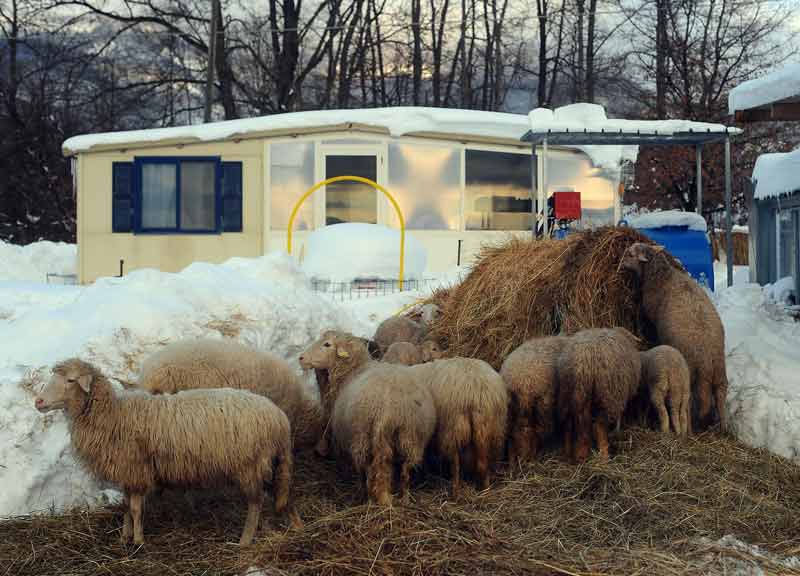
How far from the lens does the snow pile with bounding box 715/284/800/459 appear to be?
7.08 m

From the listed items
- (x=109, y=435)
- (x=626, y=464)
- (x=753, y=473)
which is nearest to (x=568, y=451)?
(x=626, y=464)

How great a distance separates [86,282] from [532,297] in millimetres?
11617

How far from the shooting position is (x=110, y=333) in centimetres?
693

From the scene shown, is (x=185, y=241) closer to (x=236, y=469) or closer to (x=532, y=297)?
(x=532, y=297)

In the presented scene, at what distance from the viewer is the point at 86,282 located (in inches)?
674

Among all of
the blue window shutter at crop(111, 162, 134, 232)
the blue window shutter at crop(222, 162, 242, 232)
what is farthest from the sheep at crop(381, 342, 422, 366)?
the blue window shutter at crop(111, 162, 134, 232)

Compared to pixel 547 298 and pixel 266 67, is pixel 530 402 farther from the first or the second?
pixel 266 67

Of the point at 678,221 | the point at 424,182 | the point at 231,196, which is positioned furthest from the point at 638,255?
the point at 231,196

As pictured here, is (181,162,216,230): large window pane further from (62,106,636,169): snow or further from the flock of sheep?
the flock of sheep

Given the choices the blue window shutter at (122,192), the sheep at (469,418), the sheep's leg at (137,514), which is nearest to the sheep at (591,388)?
the sheep at (469,418)

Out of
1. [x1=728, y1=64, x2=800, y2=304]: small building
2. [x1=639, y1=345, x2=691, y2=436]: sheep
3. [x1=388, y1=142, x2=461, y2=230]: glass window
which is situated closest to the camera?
[x1=639, y1=345, x2=691, y2=436]: sheep

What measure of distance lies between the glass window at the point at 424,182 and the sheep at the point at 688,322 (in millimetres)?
8722

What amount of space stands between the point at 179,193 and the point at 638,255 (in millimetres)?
11084

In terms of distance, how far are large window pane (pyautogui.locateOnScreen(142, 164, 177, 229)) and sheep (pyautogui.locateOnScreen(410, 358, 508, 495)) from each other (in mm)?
11825
